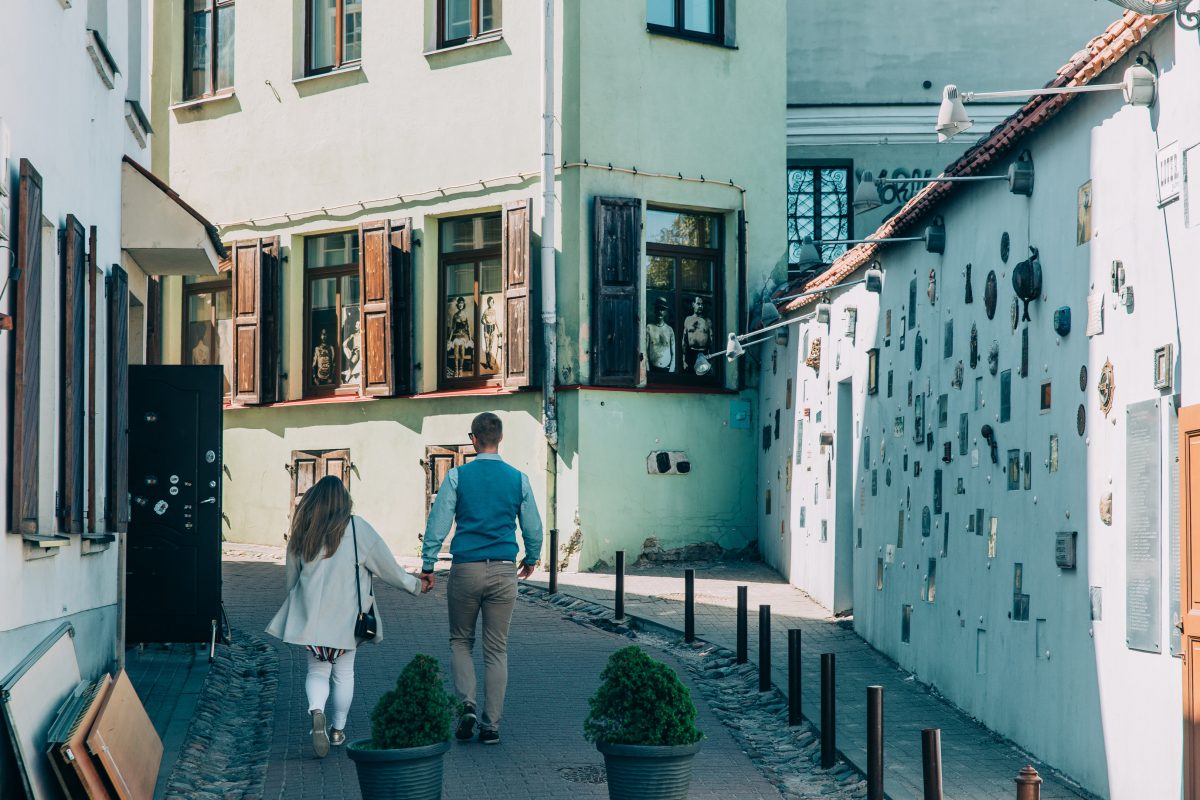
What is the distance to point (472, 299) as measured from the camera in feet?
61.2

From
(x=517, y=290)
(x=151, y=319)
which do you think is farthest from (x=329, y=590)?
(x=517, y=290)

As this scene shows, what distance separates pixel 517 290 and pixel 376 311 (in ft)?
6.78

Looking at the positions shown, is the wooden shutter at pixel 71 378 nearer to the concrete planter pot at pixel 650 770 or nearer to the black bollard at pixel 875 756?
the concrete planter pot at pixel 650 770

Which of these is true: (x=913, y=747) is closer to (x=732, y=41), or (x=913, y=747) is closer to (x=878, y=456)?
(x=878, y=456)

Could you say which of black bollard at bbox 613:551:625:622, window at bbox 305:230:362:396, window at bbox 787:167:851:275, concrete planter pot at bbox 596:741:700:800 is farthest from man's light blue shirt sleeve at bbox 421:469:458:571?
window at bbox 787:167:851:275

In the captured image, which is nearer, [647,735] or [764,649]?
[647,735]

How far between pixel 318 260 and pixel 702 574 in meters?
6.37

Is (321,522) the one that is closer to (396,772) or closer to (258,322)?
(396,772)

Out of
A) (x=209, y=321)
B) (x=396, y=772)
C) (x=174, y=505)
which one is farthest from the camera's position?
(x=209, y=321)

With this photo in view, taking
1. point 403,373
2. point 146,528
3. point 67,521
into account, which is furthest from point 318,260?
point 67,521

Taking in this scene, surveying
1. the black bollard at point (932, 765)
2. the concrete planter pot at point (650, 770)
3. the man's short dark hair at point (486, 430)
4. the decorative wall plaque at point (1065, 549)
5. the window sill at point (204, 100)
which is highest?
the window sill at point (204, 100)

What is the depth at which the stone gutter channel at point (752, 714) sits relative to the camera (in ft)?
27.6

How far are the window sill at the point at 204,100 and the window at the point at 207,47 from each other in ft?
0.31

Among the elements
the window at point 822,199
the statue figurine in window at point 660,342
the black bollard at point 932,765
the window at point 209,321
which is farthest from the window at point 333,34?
the black bollard at point 932,765
